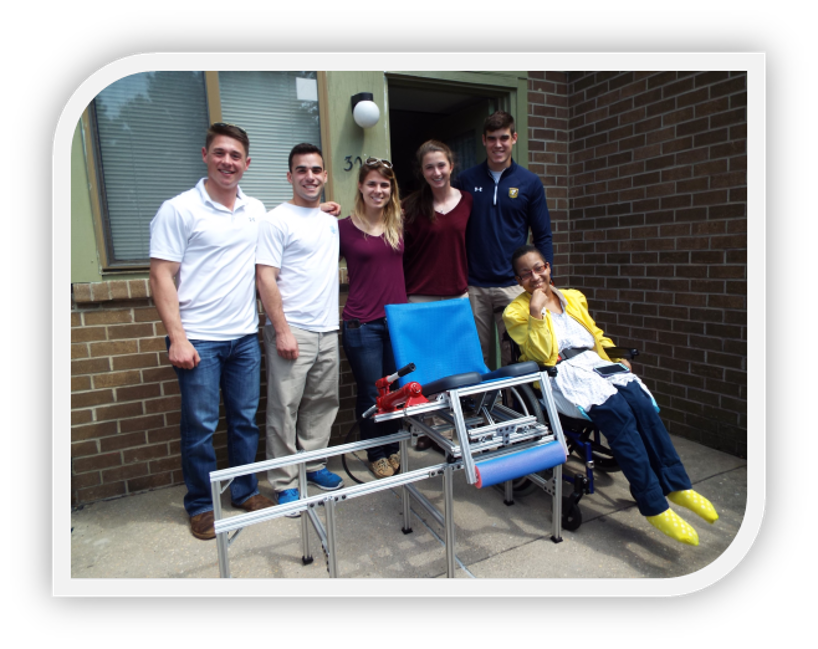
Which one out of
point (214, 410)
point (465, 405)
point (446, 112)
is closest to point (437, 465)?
point (465, 405)

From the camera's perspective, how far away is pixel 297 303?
2.68 metres

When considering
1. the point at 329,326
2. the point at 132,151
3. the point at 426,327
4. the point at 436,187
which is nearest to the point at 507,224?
the point at 436,187

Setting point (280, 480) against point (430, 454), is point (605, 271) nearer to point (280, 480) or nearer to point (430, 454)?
point (430, 454)

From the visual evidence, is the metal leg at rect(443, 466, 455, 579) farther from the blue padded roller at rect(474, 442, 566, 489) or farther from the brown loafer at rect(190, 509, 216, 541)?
the brown loafer at rect(190, 509, 216, 541)

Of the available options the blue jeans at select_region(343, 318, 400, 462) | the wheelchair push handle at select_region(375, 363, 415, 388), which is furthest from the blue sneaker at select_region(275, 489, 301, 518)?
the wheelchair push handle at select_region(375, 363, 415, 388)

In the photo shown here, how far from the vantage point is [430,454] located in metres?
3.54

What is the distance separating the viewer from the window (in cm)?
289

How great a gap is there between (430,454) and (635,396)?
1.55 m

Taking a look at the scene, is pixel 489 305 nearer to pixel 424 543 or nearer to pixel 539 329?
pixel 539 329

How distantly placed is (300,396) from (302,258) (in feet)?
2.51

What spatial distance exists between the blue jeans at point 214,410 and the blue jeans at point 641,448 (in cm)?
178
